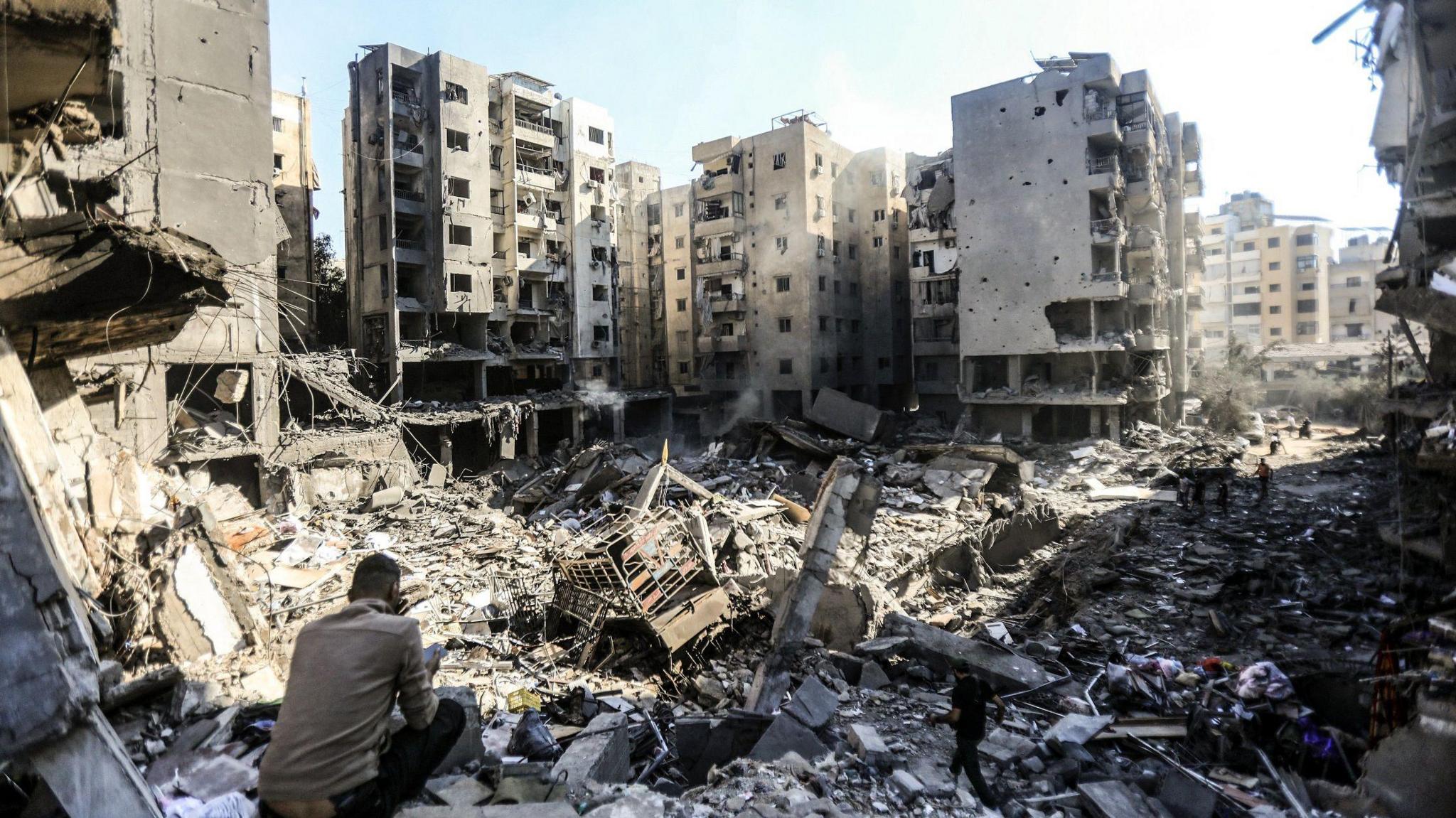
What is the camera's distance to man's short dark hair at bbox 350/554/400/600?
3.38m

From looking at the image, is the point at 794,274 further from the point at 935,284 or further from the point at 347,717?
the point at 347,717

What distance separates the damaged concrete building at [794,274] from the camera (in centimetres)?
4000

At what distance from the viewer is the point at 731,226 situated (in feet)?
135

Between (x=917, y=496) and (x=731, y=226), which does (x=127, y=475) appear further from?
(x=731, y=226)

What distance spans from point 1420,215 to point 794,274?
2979 cm

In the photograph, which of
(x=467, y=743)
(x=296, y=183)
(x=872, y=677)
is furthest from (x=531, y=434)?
(x=467, y=743)

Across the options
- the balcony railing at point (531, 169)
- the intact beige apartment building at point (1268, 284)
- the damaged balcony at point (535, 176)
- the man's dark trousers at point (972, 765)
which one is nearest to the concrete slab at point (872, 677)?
the man's dark trousers at point (972, 765)

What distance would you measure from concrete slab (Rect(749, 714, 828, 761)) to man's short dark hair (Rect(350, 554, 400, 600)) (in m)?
4.33

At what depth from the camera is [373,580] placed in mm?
3416

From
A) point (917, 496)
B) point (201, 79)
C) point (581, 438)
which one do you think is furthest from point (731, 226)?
point (201, 79)

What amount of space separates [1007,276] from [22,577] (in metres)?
33.6

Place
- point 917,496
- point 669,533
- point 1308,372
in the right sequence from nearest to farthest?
point 669,533 < point 917,496 < point 1308,372

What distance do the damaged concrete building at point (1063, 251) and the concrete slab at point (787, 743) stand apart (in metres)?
26.7

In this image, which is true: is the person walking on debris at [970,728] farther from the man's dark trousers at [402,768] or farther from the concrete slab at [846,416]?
the concrete slab at [846,416]
